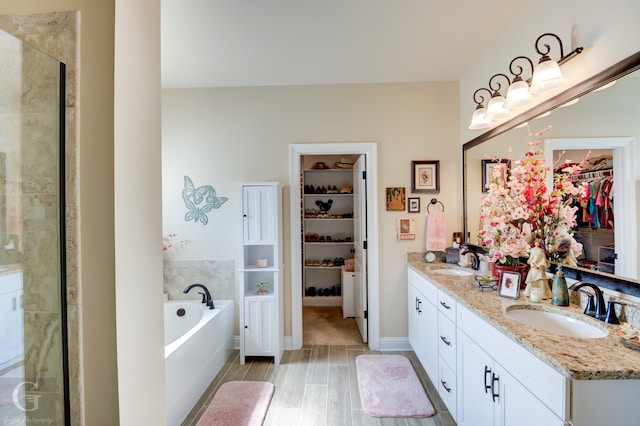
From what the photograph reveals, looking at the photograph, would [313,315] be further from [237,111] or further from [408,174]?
[237,111]

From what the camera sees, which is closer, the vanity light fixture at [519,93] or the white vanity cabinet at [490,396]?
the white vanity cabinet at [490,396]

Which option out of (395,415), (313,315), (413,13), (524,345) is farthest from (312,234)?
(524,345)

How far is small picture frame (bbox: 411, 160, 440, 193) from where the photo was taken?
289 centimetres

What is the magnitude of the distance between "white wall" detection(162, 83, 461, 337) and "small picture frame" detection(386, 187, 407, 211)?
0.24 ft

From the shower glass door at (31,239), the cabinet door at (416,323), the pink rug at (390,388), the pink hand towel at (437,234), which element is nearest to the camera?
the shower glass door at (31,239)

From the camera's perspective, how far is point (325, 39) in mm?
2156

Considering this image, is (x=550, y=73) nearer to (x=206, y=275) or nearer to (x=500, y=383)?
(x=500, y=383)

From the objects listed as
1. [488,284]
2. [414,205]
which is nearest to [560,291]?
[488,284]

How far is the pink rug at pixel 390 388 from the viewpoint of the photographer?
201cm

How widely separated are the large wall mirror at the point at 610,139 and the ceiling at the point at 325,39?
82 centimetres

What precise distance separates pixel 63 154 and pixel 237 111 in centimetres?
244

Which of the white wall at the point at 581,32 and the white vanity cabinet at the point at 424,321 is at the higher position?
the white wall at the point at 581,32

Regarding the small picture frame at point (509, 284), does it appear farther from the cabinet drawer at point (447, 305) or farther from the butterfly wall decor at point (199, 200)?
the butterfly wall decor at point (199, 200)

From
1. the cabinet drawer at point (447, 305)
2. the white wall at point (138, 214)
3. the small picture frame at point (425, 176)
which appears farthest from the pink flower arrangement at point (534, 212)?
the white wall at point (138, 214)
